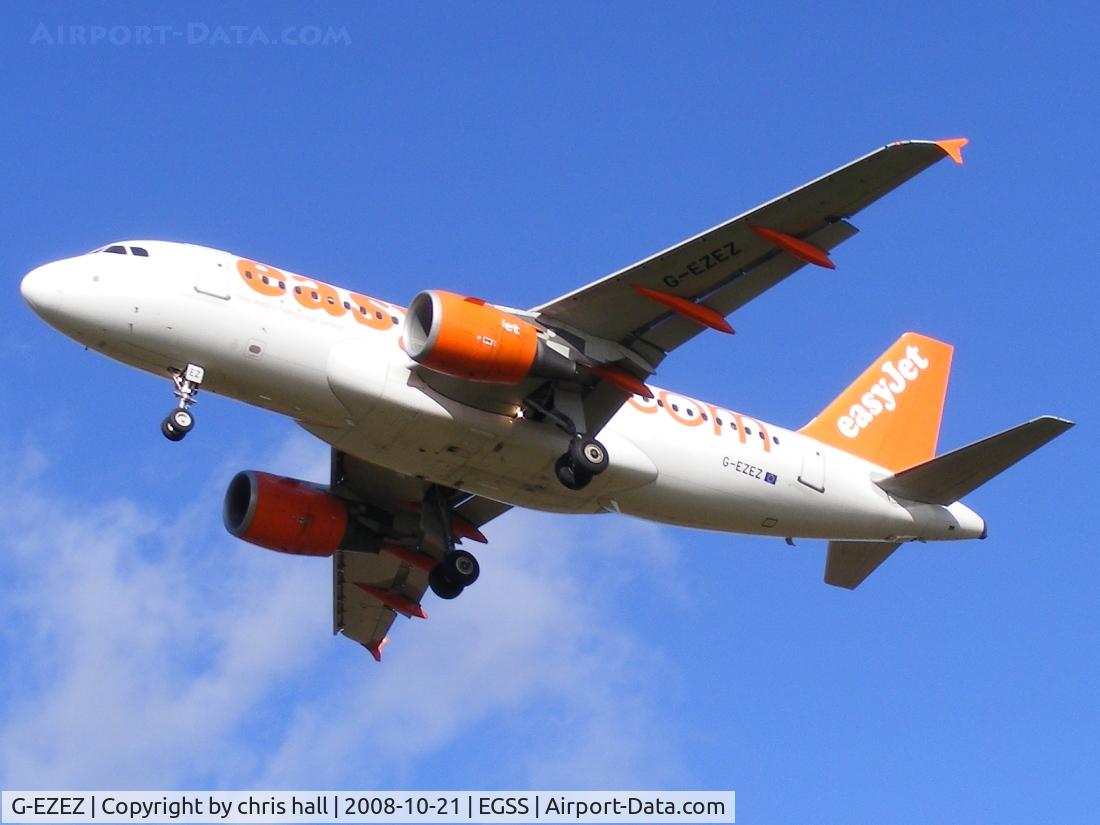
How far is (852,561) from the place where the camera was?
38.9 m

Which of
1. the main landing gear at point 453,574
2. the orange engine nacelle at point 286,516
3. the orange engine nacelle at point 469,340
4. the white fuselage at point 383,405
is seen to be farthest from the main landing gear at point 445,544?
the orange engine nacelle at point 469,340

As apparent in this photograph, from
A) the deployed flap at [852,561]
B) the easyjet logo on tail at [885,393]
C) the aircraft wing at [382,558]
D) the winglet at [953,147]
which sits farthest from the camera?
Result: the easyjet logo on tail at [885,393]

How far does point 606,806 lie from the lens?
101 ft

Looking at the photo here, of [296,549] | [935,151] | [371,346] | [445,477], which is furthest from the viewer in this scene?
[296,549]

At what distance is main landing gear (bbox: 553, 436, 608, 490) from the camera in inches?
1296

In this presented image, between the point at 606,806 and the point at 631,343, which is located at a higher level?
the point at 631,343

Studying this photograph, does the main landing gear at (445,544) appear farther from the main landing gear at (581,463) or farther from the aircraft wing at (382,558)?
the main landing gear at (581,463)

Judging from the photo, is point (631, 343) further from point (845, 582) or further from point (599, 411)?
point (845, 582)

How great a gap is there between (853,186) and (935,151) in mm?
1645

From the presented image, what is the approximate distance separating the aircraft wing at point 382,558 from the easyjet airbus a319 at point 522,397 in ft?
0.31

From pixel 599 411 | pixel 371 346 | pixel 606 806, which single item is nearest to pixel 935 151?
pixel 599 411

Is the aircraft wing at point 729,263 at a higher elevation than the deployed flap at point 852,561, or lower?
higher

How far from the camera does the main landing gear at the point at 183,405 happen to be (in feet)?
102

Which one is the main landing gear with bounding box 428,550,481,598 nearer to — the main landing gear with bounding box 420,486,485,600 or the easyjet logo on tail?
the main landing gear with bounding box 420,486,485,600
